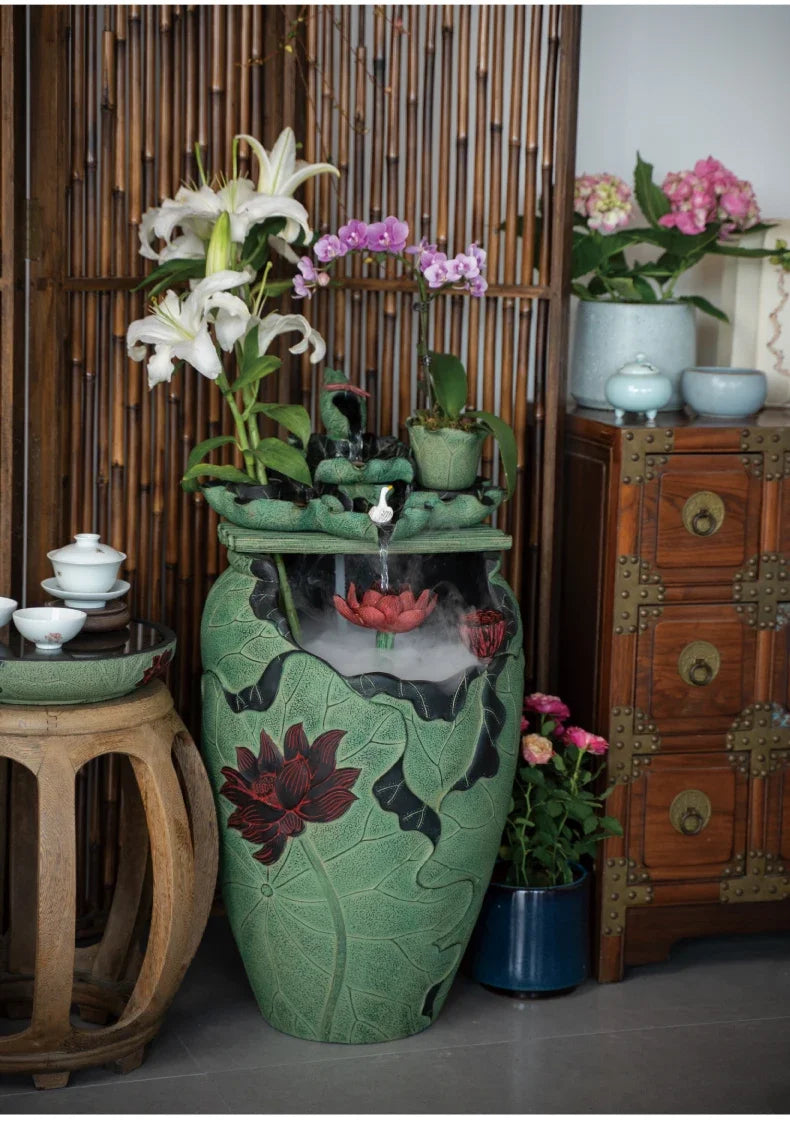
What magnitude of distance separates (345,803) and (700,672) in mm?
828

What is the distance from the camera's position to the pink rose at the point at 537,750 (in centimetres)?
281

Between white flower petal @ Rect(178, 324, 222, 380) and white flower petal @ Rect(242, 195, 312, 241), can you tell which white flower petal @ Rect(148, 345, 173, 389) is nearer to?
white flower petal @ Rect(178, 324, 222, 380)

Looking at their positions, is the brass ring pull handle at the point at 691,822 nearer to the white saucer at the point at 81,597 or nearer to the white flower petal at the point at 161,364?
the white saucer at the point at 81,597

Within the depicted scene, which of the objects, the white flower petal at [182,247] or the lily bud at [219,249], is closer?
the lily bud at [219,249]

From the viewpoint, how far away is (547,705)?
9.43ft

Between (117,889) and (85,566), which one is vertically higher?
(85,566)

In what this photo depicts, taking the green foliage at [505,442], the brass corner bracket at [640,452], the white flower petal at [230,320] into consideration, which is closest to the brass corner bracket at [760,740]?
the brass corner bracket at [640,452]

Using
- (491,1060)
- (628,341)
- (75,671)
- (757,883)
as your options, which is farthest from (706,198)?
Answer: (491,1060)

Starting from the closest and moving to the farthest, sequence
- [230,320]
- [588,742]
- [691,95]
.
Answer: [230,320] < [588,742] < [691,95]

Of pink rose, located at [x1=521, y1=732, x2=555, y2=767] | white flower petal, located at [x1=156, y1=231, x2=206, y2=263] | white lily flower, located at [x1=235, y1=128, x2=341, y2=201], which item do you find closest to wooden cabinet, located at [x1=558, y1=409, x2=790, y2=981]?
pink rose, located at [x1=521, y1=732, x2=555, y2=767]

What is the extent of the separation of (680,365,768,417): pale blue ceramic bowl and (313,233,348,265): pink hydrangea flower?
84cm

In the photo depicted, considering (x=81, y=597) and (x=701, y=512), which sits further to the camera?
(x=701, y=512)

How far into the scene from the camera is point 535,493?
3.06 meters

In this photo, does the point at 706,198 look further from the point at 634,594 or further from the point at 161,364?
the point at 161,364
